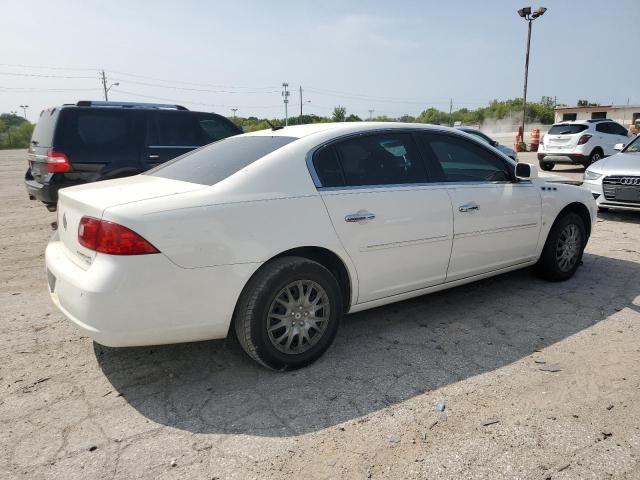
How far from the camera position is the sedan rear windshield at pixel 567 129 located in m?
14.7

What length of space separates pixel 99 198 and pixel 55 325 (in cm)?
157

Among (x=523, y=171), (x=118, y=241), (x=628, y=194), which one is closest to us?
(x=118, y=241)

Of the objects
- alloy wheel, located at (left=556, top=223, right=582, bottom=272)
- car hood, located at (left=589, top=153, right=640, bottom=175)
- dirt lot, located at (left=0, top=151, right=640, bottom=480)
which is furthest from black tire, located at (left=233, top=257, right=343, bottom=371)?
car hood, located at (left=589, top=153, right=640, bottom=175)

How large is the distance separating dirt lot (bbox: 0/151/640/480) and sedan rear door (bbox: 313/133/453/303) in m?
0.51

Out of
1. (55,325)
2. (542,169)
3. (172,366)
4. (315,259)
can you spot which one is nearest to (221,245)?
(315,259)

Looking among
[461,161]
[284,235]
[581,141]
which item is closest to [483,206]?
[461,161]

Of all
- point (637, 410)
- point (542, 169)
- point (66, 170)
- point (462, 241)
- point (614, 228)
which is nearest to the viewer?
point (637, 410)

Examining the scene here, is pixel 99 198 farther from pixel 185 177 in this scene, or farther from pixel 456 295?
pixel 456 295

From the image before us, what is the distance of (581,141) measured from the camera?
1437cm

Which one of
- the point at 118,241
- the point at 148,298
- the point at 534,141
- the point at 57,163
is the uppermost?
the point at 534,141

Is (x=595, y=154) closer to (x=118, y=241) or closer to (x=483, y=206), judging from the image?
(x=483, y=206)

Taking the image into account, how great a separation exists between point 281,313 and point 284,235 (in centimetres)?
49

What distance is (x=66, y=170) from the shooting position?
20.9ft

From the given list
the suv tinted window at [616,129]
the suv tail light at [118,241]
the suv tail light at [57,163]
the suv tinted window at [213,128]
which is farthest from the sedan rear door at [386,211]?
the suv tinted window at [616,129]
